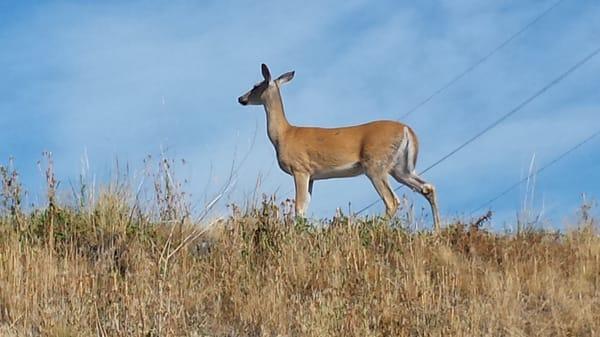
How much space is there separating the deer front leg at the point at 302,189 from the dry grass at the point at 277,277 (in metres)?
4.33

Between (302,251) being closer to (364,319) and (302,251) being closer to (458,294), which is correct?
(458,294)

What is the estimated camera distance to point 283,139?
15445 mm

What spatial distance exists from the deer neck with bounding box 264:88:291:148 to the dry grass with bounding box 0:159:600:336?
5986 millimetres

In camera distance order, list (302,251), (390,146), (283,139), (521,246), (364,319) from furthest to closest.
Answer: (283,139)
(390,146)
(521,246)
(302,251)
(364,319)

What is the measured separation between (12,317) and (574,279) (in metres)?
4.30

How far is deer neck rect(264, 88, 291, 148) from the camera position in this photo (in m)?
15.8

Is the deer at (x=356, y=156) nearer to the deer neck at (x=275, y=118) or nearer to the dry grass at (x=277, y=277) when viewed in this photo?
the deer neck at (x=275, y=118)

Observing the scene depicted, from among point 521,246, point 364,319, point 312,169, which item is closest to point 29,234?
point 364,319

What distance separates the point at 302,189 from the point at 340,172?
0.65m

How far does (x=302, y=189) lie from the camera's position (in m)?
14.4

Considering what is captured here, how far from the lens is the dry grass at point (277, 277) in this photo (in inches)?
268

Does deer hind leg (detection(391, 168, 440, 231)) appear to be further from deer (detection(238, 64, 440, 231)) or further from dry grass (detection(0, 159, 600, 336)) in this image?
dry grass (detection(0, 159, 600, 336))

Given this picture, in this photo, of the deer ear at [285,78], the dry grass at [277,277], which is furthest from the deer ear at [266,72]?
the dry grass at [277,277]

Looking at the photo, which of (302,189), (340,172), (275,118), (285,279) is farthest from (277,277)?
(275,118)
